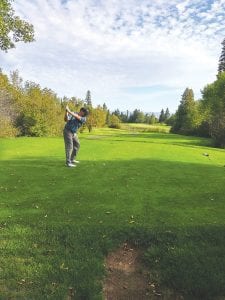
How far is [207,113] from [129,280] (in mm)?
69844

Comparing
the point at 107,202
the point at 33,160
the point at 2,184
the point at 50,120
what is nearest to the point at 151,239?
the point at 107,202

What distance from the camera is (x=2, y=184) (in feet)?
38.9

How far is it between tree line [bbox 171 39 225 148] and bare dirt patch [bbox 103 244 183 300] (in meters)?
46.2

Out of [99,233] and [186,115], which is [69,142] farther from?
[186,115]

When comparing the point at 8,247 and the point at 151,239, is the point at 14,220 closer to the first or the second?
the point at 8,247

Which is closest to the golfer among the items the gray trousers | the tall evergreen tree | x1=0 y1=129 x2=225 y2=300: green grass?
the gray trousers

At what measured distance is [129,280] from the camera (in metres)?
6.74

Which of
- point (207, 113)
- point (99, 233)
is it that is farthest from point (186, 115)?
point (99, 233)

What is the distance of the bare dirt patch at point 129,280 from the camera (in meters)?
6.39

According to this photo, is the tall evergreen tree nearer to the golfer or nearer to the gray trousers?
the gray trousers

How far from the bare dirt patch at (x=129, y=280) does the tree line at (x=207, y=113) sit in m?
46.2

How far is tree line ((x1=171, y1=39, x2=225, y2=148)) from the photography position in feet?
175

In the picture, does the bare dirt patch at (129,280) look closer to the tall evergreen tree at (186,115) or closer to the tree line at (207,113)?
Result: the tree line at (207,113)

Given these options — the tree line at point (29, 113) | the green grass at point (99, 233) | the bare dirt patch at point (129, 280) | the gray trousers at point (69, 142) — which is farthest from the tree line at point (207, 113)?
the bare dirt patch at point (129, 280)
